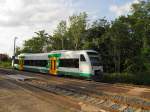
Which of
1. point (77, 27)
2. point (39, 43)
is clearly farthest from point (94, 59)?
point (39, 43)

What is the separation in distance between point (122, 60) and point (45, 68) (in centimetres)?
1109

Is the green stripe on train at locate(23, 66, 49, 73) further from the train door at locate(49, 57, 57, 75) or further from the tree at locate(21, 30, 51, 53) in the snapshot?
the tree at locate(21, 30, 51, 53)

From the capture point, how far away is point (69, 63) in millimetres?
27922

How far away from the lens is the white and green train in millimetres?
25156

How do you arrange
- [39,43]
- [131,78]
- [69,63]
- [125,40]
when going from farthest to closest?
[39,43] → [125,40] → [69,63] → [131,78]

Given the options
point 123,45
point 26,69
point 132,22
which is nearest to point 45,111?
point 123,45

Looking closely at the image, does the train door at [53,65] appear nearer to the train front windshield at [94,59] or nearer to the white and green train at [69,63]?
the white and green train at [69,63]

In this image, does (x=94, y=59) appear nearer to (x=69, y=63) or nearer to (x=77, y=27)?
(x=69, y=63)

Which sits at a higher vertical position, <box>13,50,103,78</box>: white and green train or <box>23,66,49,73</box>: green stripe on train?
<box>13,50,103,78</box>: white and green train

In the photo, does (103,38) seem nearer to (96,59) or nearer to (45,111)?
(96,59)

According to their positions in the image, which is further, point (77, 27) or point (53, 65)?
point (77, 27)

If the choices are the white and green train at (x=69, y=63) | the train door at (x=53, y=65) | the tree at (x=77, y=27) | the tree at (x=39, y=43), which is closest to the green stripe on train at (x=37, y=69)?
the white and green train at (x=69, y=63)

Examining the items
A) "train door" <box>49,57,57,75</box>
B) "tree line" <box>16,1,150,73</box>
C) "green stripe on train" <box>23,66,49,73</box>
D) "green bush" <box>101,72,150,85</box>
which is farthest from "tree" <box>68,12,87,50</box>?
"green bush" <box>101,72,150,85</box>

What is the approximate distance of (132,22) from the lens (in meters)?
37.0
